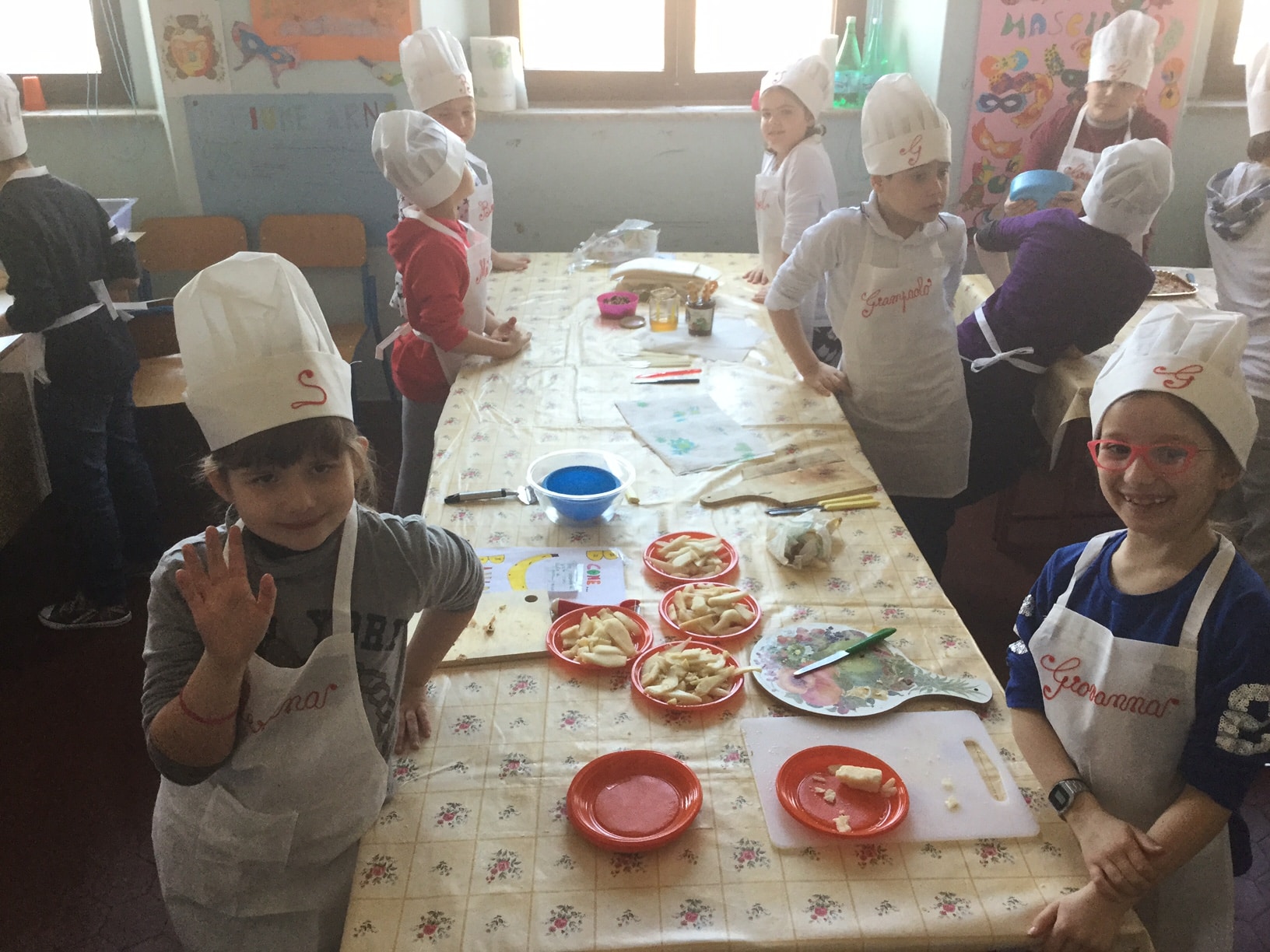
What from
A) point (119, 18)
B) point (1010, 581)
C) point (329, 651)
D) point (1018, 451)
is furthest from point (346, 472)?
point (119, 18)

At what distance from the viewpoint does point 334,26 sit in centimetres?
356

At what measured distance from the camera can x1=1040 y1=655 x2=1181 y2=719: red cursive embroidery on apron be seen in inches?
45.4

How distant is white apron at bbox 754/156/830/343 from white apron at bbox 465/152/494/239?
90 cm

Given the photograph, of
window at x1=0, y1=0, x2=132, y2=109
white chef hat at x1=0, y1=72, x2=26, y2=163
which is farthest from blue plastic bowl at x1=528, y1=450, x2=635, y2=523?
window at x1=0, y1=0, x2=132, y2=109

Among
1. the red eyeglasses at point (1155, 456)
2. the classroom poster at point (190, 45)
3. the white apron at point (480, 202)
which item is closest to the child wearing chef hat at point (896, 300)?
the red eyeglasses at point (1155, 456)

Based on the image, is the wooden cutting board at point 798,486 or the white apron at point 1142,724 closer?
the white apron at point 1142,724

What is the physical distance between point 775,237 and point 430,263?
1241mm

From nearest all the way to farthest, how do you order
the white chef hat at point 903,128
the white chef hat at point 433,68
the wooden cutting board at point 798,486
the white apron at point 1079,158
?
the wooden cutting board at point 798,486, the white chef hat at point 903,128, the white chef hat at point 433,68, the white apron at point 1079,158

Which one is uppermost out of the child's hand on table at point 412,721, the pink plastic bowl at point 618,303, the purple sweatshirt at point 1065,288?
the purple sweatshirt at point 1065,288

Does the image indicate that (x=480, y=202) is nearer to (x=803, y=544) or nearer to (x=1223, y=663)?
(x=803, y=544)

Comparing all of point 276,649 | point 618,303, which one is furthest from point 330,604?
point 618,303

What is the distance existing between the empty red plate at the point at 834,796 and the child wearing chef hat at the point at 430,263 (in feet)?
5.08

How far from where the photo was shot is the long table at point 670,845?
1.01 meters

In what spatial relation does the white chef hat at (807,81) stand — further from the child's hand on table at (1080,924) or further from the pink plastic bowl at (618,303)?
the child's hand on table at (1080,924)
